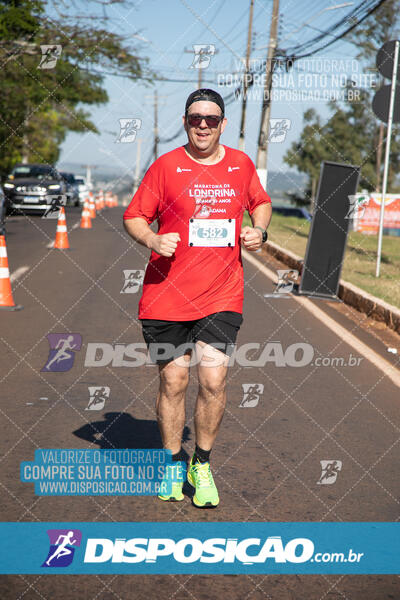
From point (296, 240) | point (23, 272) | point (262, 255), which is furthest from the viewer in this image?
point (296, 240)

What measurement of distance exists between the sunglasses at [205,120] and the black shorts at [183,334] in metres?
0.95

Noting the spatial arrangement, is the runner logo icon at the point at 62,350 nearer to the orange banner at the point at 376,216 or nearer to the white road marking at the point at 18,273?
the white road marking at the point at 18,273

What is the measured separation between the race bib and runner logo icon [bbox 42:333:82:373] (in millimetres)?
3193

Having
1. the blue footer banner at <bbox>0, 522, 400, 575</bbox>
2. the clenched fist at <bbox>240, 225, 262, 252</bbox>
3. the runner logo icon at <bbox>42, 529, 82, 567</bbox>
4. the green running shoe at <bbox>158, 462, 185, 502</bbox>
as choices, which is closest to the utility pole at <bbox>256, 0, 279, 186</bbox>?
the clenched fist at <bbox>240, 225, 262, 252</bbox>

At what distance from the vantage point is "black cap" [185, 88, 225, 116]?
Answer: 13.6 ft

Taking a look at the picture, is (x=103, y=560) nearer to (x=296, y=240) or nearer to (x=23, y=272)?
(x=23, y=272)

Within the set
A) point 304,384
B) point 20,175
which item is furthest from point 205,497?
point 20,175

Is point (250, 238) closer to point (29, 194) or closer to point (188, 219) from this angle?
point (188, 219)

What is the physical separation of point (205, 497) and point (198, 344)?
0.78 m

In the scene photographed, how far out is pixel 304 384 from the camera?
675 centimetres

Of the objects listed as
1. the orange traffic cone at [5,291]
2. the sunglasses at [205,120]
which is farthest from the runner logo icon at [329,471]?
the orange traffic cone at [5,291]

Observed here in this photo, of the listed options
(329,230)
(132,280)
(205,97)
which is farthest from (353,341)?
(132,280)

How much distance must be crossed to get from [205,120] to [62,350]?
162 inches

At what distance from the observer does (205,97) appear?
13.6ft
